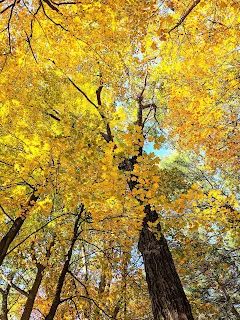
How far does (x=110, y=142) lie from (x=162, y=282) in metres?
2.03

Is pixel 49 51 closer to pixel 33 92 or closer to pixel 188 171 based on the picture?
pixel 33 92

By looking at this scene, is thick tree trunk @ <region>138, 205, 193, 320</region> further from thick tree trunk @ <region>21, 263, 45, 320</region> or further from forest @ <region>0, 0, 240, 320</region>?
thick tree trunk @ <region>21, 263, 45, 320</region>

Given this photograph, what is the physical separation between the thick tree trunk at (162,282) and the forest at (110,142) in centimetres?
2

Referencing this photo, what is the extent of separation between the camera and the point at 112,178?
3545 millimetres

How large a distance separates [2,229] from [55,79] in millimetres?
4345

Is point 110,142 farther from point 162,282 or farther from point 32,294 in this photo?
point 32,294

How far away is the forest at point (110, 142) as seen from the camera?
12.8ft

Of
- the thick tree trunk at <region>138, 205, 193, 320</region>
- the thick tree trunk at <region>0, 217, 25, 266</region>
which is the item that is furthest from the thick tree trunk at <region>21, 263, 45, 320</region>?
the thick tree trunk at <region>138, 205, 193, 320</region>

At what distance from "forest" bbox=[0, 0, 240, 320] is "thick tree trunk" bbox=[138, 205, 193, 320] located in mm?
17

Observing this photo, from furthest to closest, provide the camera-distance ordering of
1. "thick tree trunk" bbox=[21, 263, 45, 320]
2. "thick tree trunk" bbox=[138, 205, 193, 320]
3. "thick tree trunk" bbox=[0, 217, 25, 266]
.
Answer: "thick tree trunk" bbox=[21, 263, 45, 320] < "thick tree trunk" bbox=[0, 217, 25, 266] < "thick tree trunk" bbox=[138, 205, 193, 320]

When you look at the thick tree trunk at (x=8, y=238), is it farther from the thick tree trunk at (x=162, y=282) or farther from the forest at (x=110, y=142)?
the thick tree trunk at (x=162, y=282)

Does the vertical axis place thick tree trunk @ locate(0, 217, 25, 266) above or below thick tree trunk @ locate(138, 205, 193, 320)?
above

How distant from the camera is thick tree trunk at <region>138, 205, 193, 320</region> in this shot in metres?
3.03

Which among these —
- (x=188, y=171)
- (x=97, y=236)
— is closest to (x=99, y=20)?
(x=97, y=236)
